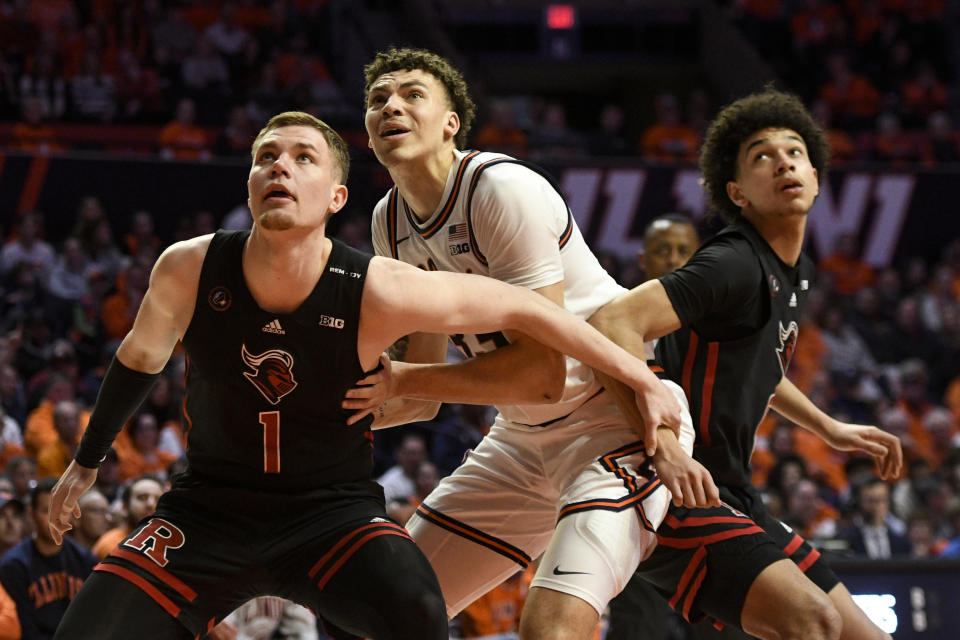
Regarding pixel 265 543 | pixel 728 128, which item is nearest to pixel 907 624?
pixel 728 128

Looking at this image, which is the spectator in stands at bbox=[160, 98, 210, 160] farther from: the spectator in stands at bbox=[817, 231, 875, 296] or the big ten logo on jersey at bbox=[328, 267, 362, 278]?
the big ten logo on jersey at bbox=[328, 267, 362, 278]

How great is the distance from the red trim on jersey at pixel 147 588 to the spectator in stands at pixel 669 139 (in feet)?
37.3

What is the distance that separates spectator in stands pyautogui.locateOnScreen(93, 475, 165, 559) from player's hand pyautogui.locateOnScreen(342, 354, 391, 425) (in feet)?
10.3

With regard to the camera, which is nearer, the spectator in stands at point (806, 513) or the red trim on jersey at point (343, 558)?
the red trim on jersey at point (343, 558)

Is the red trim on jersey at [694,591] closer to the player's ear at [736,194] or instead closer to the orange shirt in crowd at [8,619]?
the player's ear at [736,194]

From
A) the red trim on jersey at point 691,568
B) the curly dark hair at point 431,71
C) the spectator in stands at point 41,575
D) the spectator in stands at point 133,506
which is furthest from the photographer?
the spectator in stands at point 133,506

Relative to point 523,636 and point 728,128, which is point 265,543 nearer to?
point 523,636

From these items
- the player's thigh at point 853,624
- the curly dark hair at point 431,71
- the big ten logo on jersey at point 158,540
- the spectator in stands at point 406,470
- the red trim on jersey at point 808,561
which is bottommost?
the spectator in stands at point 406,470

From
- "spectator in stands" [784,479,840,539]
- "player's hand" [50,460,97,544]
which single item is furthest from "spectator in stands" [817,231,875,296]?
"player's hand" [50,460,97,544]

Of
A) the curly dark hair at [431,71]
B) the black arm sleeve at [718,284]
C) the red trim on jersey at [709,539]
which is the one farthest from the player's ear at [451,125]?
the red trim on jersey at [709,539]

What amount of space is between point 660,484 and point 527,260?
892 mm

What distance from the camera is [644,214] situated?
44.1ft

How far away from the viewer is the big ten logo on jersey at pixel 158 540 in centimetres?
351

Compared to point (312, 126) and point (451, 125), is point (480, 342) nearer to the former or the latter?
point (451, 125)
